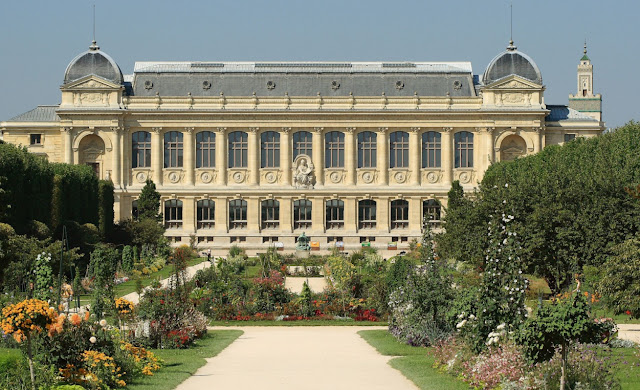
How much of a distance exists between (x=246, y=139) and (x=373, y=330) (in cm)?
5717

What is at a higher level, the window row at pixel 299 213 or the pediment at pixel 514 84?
the pediment at pixel 514 84

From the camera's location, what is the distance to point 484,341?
81.8 feet

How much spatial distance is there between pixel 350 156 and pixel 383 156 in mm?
2556

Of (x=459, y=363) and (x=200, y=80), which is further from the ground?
(x=200, y=80)

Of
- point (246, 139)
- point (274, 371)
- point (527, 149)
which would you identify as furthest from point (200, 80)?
point (274, 371)

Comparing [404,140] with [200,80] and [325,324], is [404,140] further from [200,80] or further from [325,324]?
[325,324]

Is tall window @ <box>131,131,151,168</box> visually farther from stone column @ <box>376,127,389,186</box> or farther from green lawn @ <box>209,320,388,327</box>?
green lawn @ <box>209,320,388,327</box>

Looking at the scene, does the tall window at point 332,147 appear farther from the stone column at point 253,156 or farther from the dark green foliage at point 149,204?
the dark green foliage at point 149,204

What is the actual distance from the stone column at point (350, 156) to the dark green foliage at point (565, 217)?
127 ft

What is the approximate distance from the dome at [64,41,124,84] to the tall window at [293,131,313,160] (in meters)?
14.2

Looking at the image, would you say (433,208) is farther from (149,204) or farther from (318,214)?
(149,204)

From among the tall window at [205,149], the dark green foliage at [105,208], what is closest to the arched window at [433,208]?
the tall window at [205,149]

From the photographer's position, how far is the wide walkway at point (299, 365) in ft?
77.2

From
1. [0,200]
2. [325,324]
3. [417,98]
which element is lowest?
[325,324]
